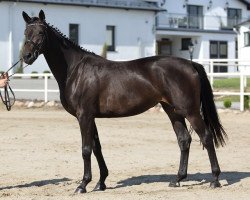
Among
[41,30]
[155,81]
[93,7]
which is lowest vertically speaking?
[155,81]

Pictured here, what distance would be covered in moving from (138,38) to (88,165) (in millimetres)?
39461

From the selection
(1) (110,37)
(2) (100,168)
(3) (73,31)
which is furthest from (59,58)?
(1) (110,37)

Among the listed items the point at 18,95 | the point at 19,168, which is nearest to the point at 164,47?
the point at 18,95

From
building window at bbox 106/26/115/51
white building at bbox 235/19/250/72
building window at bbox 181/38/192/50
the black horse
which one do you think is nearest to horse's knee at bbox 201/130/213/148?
the black horse

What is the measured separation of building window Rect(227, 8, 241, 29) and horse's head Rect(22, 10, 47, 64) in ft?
163

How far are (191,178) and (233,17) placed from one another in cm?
5035

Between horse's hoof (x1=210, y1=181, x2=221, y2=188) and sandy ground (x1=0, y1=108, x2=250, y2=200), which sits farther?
horse's hoof (x1=210, y1=181, x2=221, y2=188)

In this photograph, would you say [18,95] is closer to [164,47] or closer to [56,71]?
[56,71]

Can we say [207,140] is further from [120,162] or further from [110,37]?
[110,37]

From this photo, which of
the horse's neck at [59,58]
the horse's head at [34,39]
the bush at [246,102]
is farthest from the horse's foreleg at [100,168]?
the bush at [246,102]

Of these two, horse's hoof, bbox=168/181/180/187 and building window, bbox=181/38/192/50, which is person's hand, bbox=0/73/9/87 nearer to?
horse's hoof, bbox=168/181/180/187

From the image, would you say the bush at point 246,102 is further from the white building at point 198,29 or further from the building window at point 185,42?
the building window at point 185,42

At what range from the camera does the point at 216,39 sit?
55062 mm

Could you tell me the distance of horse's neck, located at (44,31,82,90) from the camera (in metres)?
8.77
